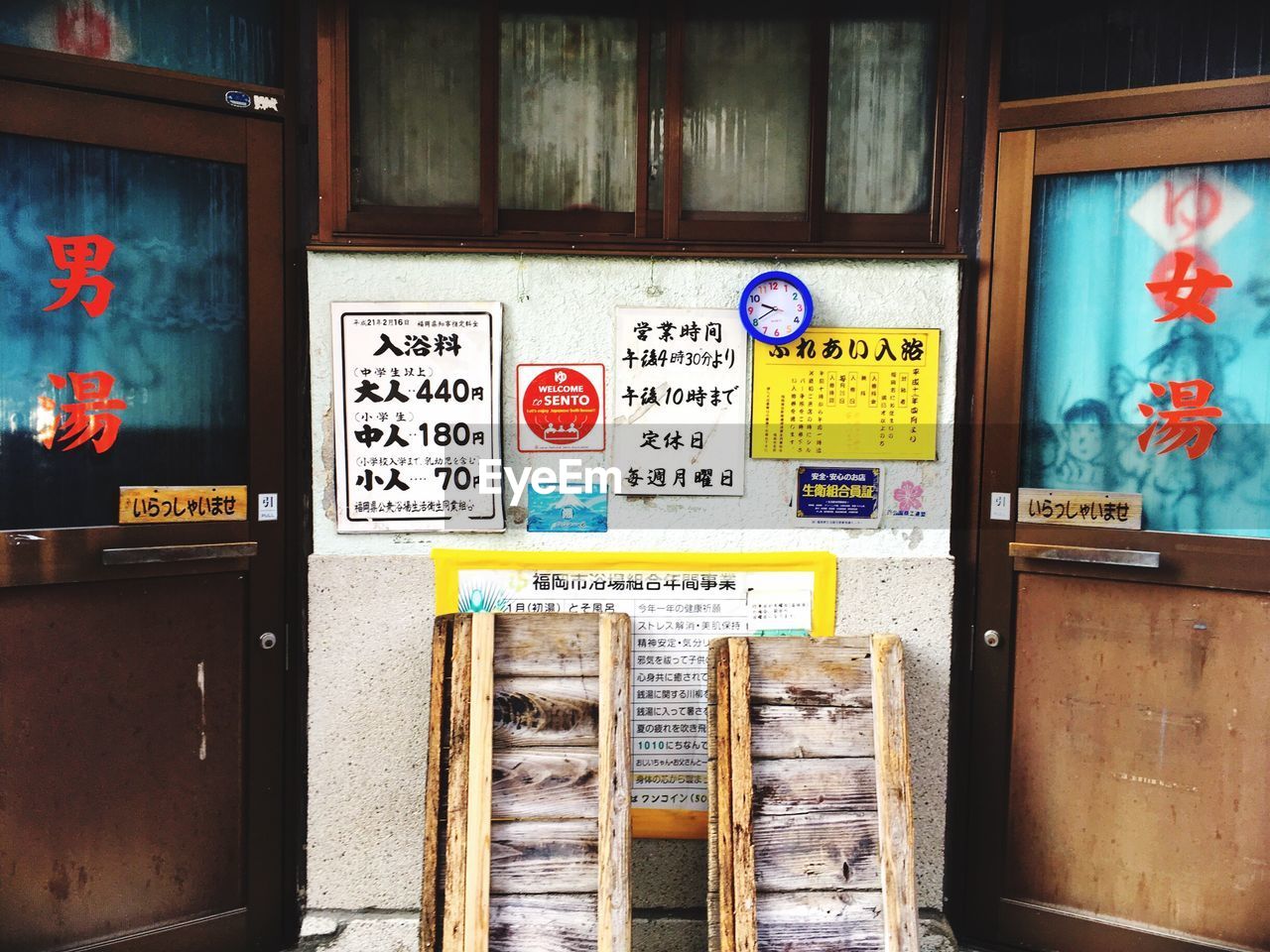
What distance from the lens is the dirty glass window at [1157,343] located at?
266 centimetres

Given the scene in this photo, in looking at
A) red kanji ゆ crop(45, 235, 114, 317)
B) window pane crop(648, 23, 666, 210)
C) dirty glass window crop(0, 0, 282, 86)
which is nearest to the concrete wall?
window pane crop(648, 23, 666, 210)

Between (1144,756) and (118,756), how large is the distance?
12.4 feet

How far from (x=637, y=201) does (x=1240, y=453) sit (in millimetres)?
2422

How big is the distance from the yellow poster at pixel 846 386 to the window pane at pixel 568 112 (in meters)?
0.90

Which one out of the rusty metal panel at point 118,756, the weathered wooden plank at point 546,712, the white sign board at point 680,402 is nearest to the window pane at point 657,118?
the white sign board at point 680,402

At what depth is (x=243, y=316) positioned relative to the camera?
2795mm

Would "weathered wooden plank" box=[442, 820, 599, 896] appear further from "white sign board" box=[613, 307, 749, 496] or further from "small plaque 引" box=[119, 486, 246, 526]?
"small plaque 引" box=[119, 486, 246, 526]

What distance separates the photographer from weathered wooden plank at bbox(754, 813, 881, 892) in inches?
97.6

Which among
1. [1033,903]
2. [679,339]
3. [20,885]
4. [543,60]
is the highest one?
[543,60]

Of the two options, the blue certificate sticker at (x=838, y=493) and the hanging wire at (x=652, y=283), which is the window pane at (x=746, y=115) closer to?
the hanging wire at (x=652, y=283)

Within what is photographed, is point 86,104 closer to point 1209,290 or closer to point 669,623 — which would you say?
point 669,623

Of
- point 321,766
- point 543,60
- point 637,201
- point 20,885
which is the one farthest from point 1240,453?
point 20,885

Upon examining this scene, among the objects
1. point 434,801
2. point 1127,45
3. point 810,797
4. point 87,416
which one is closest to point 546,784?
point 434,801

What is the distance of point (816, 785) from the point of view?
254 cm
